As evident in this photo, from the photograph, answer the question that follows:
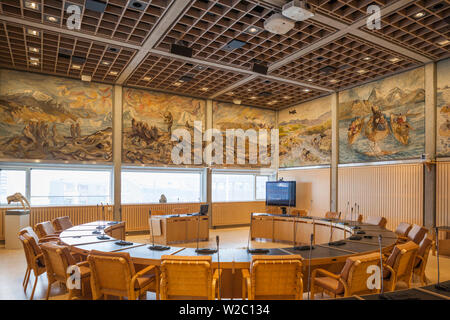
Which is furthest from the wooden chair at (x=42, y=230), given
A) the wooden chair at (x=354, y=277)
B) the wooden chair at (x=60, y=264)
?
the wooden chair at (x=354, y=277)

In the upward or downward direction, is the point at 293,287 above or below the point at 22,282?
above

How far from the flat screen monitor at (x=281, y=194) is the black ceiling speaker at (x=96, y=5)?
947 centimetres

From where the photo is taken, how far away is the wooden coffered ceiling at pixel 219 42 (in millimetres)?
6547

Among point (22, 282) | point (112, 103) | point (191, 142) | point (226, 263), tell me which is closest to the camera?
point (226, 263)

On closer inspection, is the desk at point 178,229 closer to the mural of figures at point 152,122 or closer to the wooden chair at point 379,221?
the mural of figures at point 152,122

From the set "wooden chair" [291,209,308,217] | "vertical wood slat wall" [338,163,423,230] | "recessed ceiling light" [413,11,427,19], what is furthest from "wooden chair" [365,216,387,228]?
"recessed ceiling light" [413,11,427,19]

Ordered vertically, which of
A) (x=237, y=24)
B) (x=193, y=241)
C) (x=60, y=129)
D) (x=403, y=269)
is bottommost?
(x=193, y=241)

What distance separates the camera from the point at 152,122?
12.1 metres

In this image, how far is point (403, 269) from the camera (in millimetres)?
4773

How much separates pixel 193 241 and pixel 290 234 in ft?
10.5

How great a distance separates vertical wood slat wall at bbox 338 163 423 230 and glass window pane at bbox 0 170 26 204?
441 inches

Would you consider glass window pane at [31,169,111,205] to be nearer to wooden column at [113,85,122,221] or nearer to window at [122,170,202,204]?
wooden column at [113,85,122,221]

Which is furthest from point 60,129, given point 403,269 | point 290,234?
point 403,269

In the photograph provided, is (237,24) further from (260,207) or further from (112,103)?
(260,207)
